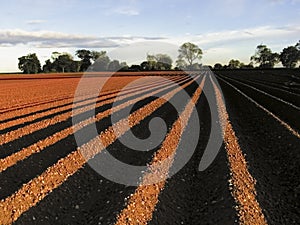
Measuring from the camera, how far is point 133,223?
507 cm

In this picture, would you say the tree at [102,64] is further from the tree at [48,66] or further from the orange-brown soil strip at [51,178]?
the orange-brown soil strip at [51,178]

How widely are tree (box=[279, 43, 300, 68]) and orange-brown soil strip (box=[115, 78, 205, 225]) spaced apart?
121044 millimetres

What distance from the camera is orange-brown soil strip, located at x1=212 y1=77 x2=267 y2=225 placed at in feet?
17.1

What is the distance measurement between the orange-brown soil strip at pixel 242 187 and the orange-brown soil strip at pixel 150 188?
1241mm

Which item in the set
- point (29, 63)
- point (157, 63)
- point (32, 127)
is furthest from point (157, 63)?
point (32, 127)

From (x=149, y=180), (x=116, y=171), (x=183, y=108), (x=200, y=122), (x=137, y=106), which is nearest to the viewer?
(x=149, y=180)

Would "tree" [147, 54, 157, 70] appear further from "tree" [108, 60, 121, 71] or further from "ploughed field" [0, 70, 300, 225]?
"ploughed field" [0, 70, 300, 225]

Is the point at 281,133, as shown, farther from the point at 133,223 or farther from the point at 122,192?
the point at 133,223

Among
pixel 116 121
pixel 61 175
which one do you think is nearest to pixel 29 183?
pixel 61 175

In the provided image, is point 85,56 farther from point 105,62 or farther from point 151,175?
point 151,175

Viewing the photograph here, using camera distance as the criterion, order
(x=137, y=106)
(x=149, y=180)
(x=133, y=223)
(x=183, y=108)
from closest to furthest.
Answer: (x=133, y=223), (x=149, y=180), (x=183, y=108), (x=137, y=106)

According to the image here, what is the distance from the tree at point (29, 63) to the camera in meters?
95.7

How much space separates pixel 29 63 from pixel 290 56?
266 ft

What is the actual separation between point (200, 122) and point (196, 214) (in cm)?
681
